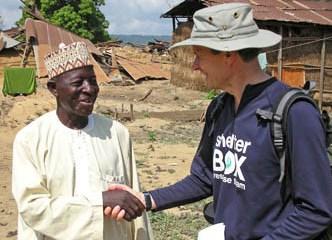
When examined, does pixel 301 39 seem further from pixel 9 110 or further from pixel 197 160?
pixel 197 160

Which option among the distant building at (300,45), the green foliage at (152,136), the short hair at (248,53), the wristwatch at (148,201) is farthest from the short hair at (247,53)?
the distant building at (300,45)

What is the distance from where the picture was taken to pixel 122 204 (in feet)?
7.51

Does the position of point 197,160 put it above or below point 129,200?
above

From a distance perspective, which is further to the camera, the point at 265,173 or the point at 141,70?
the point at 141,70

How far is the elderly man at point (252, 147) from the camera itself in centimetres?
166

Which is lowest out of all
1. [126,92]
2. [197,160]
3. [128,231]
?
[126,92]

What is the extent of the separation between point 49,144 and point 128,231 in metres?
0.56

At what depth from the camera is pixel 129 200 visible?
229cm

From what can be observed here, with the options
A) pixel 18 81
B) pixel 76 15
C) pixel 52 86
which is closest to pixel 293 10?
pixel 18 81

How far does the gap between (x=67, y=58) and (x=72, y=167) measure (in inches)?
19.4

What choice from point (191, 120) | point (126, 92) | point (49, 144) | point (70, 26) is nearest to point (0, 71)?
point (126, 92)

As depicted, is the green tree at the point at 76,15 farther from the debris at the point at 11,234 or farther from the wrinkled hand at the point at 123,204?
the wrinkled hand at the point at 123,204

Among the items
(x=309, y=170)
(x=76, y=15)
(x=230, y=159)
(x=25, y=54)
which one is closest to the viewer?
(x=309, y=170)

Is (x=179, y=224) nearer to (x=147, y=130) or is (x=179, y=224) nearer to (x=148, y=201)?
(x=148, y=201)
